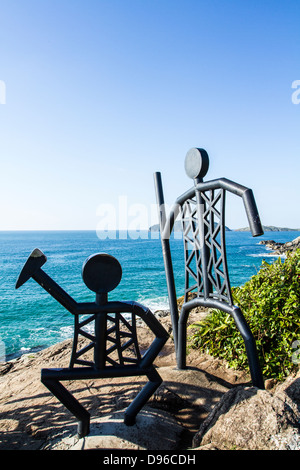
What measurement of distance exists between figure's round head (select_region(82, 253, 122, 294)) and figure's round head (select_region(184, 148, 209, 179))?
182cm

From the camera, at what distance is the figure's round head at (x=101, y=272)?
2.66 m

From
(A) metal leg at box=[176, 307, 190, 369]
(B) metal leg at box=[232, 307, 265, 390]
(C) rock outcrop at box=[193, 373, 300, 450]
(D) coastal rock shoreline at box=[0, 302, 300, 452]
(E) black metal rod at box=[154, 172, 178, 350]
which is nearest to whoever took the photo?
(C) rock outcrop at box=[193, 373, 300, 450]

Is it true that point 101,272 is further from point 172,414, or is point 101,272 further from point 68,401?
point 172,414

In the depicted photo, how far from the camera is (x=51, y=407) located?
12.5 ft

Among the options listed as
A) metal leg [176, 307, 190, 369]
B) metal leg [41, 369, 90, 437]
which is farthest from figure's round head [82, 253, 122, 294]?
metal leg [176, 307, 190, 369]

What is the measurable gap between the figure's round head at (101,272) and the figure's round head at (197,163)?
5.96 ft

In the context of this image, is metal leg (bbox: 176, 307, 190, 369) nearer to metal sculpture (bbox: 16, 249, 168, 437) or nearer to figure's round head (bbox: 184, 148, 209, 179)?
metal sculpture (bbox: 16, 249, 168, 437)

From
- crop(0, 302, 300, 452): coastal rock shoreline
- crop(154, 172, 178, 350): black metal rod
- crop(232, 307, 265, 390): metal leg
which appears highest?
crop(154, 172, 178, 350): black metal rod

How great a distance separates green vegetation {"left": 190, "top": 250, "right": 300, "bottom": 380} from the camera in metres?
4.08

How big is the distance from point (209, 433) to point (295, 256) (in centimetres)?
303

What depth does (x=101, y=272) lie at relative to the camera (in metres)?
2.70

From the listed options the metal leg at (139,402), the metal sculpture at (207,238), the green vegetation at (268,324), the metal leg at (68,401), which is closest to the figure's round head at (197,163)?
the metal sculpture at (207,238)

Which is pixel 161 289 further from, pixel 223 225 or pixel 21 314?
pixel 223 225
